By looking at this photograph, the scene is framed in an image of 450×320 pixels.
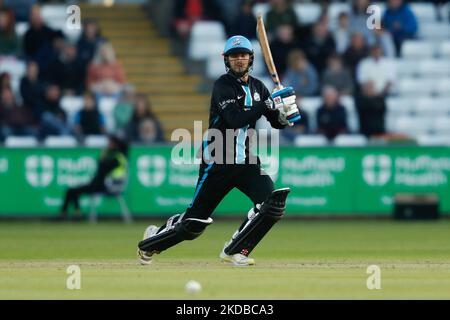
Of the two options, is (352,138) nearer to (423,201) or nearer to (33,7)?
(423,201)

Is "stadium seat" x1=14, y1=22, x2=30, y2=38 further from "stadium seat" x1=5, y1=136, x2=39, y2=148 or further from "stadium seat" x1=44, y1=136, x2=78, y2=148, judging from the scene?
"stadium seat" x1=44, y1=136, x2=78, y2=148

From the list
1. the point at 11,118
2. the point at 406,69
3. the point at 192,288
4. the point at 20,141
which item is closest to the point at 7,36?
the point at 11,118

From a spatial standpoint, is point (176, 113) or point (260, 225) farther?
point (176, 113)

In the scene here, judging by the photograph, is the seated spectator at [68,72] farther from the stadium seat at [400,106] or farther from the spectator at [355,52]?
the stadium seat at [400,106]

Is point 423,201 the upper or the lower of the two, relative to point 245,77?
lower

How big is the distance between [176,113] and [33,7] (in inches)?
132

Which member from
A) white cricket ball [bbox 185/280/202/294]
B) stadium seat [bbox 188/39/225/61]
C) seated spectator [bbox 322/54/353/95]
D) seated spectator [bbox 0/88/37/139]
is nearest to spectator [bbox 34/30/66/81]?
seated spectator [bbox 0/88/37/139]

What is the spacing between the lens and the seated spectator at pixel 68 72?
24.3m

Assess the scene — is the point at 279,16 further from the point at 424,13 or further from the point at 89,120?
the point at 89,120

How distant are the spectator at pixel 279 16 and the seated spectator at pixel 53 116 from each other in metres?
4.31

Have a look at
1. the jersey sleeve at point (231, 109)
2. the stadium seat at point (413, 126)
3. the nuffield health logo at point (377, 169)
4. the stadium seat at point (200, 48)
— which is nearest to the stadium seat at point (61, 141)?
the stadium seat at point (200, 48)

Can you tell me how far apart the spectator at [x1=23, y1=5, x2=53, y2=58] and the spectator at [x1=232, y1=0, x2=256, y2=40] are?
11.6 feet
